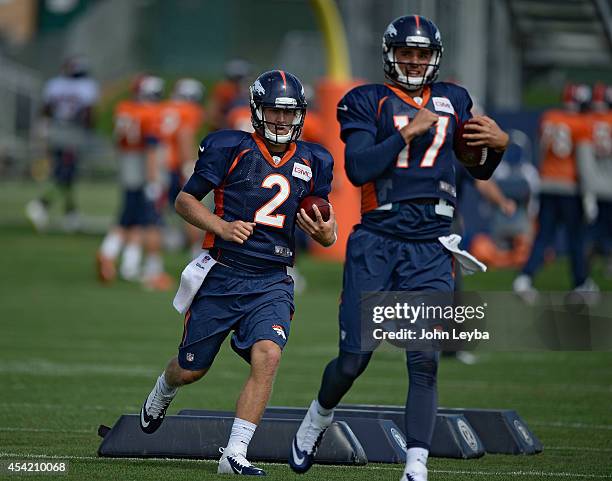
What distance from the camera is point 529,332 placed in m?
10.2

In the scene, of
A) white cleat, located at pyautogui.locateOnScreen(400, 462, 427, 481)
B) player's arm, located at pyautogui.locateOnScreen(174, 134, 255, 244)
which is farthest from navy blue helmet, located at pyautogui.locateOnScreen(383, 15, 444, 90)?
white cleat, located at pyautogui.locateOnScreen(400, 462, 427, 481)

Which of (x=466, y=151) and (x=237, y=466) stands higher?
(x=466, y=151)

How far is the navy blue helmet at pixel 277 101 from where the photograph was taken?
21.4ft

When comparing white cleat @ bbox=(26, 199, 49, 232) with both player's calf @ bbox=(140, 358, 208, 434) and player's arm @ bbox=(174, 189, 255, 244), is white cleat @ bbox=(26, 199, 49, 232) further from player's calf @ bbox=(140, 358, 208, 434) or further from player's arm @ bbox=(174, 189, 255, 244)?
player's arm @ bbox=(174, 189, 255, 244)

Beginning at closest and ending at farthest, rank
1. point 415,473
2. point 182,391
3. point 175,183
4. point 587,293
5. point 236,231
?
point 415,473 → point 236,231 → point 182,391 → point 587,293 → point 175,183

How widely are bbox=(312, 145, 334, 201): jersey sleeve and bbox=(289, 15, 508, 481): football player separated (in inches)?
5.7

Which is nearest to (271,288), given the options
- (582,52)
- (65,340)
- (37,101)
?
(65,340)

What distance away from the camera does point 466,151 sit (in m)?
6.61

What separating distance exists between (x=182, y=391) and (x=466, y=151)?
3.55 metres

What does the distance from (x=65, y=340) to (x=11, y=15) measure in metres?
30.8

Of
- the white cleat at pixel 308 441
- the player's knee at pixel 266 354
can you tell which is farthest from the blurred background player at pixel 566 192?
the player's knee at pixel 266 354

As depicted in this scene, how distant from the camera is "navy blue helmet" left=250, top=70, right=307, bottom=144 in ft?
21.4

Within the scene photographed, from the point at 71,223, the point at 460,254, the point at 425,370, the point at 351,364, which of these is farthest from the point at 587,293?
the point at 71,223

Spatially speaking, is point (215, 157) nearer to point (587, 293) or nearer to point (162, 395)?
point (162, 395)
